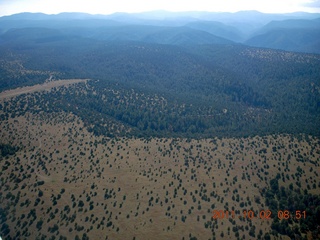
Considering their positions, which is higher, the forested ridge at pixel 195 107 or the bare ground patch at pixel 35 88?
the bare ground patch at pixel 35 88

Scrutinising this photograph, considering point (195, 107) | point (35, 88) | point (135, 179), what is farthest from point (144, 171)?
point (35, 88)

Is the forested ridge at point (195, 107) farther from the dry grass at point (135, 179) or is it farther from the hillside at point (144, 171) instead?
the dry grass at point (135, 179)

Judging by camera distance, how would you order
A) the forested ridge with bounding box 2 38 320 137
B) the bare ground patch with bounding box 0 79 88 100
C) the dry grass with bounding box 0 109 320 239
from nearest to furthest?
the dry grass with bounding box 0 109 320 239, the forested ridge with bounding box 2 38 320 137, the bare ground patch with bounding box 0 79 88 100

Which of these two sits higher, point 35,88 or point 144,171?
point 35,88

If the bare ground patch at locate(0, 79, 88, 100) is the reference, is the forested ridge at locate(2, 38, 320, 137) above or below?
below

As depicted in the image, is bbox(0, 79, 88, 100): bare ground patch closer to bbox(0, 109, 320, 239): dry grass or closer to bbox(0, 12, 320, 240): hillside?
bbox(0, 12, 320, 240): hillside

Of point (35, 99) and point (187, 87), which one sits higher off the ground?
point (35, 99)

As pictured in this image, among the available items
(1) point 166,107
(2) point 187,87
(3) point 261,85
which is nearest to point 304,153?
(1) point 166,107

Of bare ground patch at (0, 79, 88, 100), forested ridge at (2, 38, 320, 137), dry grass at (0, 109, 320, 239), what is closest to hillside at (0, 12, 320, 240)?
dry grass at (0, 109, 320, 239)

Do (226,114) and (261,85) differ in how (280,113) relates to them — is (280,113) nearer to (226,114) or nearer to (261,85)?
(226,114)

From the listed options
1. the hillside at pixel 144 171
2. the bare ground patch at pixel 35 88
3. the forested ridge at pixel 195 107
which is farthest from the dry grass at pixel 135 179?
the bare ground patch at pixel 35 88

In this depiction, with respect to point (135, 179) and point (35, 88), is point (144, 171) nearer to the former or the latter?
point (135, 179)
